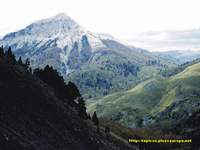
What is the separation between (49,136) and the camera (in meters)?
79.0

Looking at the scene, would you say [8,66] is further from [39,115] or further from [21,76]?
[39,115]

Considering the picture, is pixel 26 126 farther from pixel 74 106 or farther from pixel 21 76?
pixel 74 106

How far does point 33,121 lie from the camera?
79.9m

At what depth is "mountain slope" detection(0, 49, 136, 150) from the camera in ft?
214

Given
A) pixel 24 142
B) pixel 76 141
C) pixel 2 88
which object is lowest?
pixel 76 141

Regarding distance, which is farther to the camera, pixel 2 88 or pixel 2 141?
pixel 2 88

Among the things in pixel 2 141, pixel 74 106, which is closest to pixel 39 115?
pixel 2 141

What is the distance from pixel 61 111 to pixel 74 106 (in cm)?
3143

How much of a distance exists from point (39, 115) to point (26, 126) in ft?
40.1

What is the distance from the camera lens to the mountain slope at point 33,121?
65250 millimetres

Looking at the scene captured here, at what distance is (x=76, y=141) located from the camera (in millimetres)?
90688

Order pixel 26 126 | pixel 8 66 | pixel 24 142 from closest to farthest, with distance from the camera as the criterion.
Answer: pixel 24 142 < pixel 26 126 < pixel 8 66

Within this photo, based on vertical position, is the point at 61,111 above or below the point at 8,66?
below

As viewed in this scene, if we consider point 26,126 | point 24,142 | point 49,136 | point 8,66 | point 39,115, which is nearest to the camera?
point 24,142
